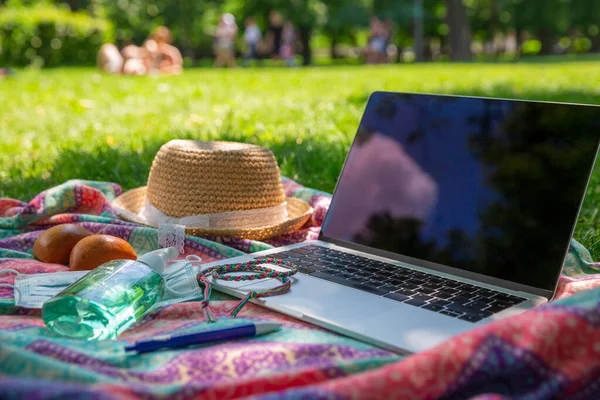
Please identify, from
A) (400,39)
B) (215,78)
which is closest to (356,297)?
(215,78)

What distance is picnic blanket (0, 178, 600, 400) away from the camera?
135 cm

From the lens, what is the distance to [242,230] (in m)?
2.78

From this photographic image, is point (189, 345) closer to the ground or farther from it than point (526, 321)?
closer to the ground

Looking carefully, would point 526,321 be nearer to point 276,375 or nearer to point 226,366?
point 276,375

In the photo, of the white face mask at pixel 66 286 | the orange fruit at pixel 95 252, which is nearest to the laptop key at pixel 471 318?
the white face mask at pixel 66 286

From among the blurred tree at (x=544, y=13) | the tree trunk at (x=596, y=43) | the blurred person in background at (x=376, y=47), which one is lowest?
the tree trunk at (x=596, y=43)

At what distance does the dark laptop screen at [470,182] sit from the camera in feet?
6.61

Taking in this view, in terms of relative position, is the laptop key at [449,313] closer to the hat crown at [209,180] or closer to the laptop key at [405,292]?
the laptop key at [405,292]

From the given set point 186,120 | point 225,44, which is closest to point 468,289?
point 186,120

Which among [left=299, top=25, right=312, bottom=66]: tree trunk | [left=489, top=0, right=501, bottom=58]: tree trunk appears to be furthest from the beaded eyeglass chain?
[left=489, top=0, right=501, bottom=58]: tree trunk

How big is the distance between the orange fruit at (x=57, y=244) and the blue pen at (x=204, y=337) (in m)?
1.04

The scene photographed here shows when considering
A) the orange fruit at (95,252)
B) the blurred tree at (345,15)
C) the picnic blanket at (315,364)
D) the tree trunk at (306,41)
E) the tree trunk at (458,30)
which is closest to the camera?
the picnic blanket at (315,364)

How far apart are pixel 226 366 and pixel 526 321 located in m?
0.64

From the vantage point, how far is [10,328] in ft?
5.96
